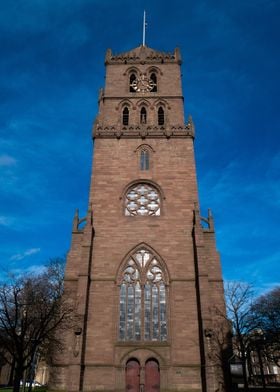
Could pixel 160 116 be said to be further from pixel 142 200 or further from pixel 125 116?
pixel 142 200

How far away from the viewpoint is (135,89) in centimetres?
3738

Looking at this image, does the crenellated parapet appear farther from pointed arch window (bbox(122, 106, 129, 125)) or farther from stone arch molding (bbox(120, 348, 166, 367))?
stone arch molding (bbox(120, 348, 166, 367))

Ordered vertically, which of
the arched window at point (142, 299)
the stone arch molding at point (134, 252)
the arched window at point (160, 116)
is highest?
the arched window at point (160, 116)

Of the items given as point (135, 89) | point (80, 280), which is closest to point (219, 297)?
point (80, 280)

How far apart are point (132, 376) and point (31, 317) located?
740cm

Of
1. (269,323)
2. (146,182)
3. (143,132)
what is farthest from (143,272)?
(269,323)

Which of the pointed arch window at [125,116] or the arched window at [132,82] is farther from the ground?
the arched window at [132,82]

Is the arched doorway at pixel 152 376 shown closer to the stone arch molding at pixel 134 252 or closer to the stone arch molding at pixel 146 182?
the stone arch molding at pixel 134 252

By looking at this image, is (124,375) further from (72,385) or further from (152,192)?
(152,192)

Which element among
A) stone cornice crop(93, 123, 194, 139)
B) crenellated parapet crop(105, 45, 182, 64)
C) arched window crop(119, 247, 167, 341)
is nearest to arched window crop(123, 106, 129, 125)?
stone cornice crop(93, 123, 194, 139)

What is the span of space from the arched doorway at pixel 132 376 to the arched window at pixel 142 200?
10.5 m

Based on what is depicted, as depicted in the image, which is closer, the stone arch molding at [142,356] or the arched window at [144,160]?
the stone arch molding at [142,356]

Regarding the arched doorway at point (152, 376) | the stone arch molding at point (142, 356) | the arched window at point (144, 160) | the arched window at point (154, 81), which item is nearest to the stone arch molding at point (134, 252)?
the stone arch molding at point (142, 356)

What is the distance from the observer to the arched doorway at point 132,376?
22.5 meters
